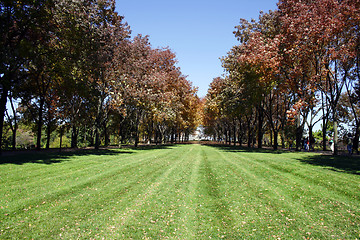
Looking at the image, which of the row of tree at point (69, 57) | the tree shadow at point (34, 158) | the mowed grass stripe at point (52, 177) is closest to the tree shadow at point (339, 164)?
the mowed grass stripe at point (52, 177)

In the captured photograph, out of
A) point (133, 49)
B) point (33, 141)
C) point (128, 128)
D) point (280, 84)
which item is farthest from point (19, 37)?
point (33, 141)

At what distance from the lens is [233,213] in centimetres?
643

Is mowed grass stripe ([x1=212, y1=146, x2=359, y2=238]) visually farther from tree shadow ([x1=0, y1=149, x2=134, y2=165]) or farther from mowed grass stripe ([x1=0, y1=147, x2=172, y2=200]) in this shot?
tree shadow ([x1=0, y1=149, x2=134, y2=165])

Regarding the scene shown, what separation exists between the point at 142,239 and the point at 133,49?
25922 millimetres

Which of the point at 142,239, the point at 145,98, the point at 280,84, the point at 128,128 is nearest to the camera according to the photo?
the point at 142,239

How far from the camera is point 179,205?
23.1ft

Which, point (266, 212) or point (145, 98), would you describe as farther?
point (145, 98)

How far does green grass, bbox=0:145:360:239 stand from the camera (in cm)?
535

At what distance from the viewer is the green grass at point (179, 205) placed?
5348 millimetres

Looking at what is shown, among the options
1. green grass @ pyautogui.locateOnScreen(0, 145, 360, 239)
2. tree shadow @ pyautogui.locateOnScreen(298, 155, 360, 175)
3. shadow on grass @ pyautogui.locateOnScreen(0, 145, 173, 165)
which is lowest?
green grass @ pyautogui.locateOnScreen(0, 145, 360, 239)

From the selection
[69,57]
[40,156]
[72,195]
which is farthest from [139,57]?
[72,195]

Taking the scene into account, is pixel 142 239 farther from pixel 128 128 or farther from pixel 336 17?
pixel 128 128

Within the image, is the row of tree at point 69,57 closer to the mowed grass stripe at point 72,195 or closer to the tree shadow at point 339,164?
the mowed grass stripe at point 72,195

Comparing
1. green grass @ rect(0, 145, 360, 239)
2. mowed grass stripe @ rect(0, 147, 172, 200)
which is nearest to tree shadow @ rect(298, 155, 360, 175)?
green grass @ rect(0, 145, 360, 239)
